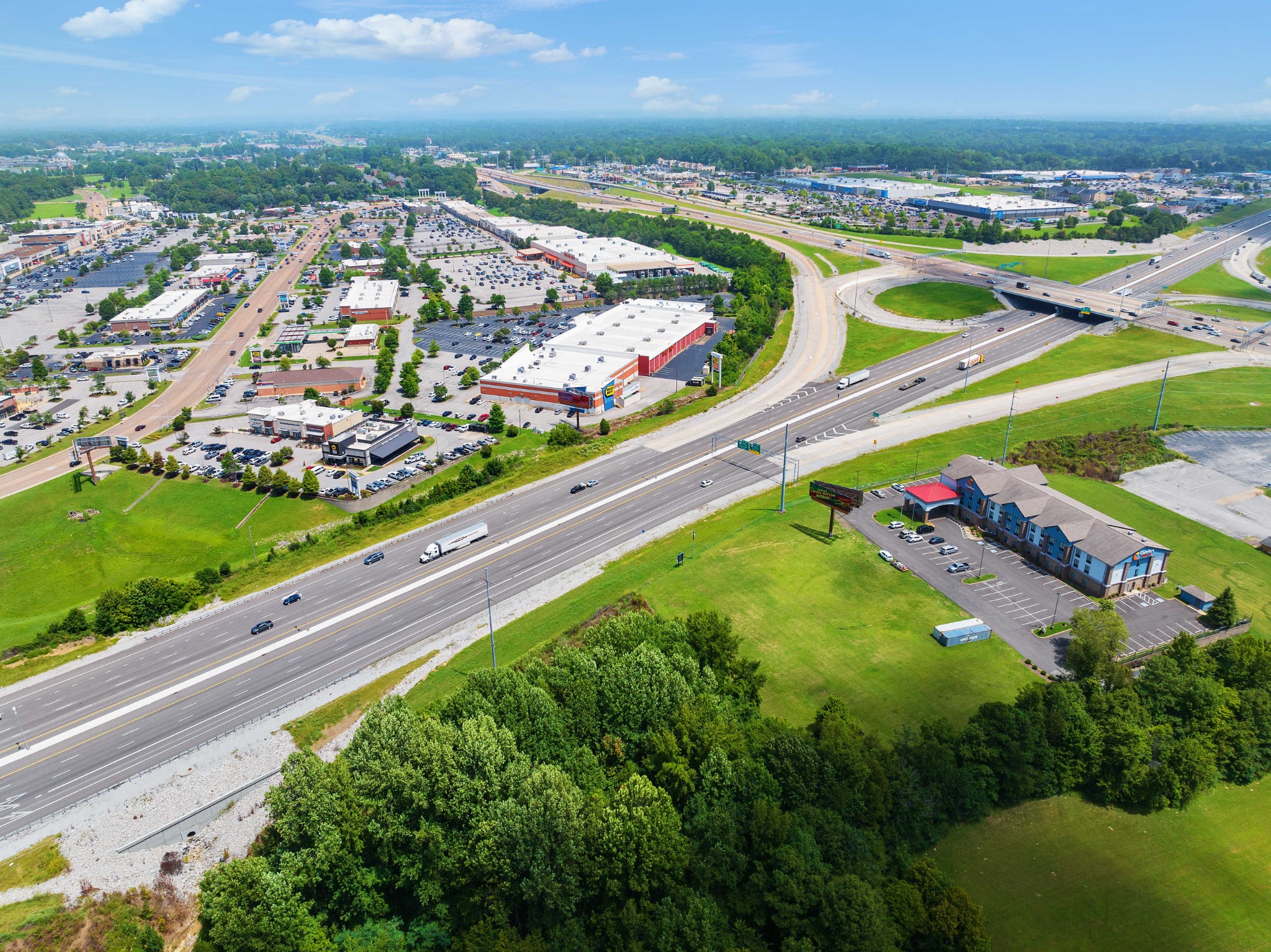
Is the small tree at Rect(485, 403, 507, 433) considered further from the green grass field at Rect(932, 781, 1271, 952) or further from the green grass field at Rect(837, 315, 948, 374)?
the green grass field at Rect(932, 781, 1271, 952)

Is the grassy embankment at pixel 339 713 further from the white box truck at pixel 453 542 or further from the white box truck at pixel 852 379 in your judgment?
the white box truck at pixel 852 379

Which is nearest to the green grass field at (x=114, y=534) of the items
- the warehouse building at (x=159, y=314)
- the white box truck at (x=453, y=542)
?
the white box truck at (x=453, y=542)

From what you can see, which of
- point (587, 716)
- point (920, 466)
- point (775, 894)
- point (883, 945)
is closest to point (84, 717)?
point (587, 716)

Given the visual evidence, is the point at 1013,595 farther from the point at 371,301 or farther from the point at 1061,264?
the point at 371,301

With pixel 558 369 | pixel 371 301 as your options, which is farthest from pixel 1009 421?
pixel 371 301

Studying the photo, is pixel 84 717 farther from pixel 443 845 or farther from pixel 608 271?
pixel 608 271

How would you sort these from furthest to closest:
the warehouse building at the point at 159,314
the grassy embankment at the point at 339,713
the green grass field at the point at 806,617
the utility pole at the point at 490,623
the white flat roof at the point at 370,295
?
the white flat roof at the point at 370,295, the warehouse building at the point at 159,314, the utility pole at the point at 490,623, the green grass field at the point at 806,617, the grassy embankment at the point at 339,713
